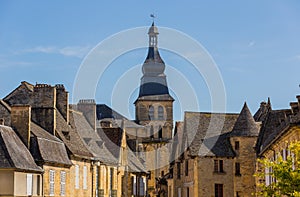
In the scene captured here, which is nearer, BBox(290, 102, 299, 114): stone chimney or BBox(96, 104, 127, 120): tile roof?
BBox(290, 102, 299, 114): stone chimney

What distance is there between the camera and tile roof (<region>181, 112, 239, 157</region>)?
195 feet

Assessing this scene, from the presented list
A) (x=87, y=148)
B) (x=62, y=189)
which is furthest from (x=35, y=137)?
(x=87, y=148)

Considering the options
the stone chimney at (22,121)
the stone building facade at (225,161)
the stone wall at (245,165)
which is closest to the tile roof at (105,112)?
the stone building facade at (225,161)

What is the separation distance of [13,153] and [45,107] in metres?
7.94

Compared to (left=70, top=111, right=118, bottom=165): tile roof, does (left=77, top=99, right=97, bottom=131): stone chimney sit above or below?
above

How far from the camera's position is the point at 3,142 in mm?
33281

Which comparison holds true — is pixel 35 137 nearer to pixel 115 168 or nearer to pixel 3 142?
pixel 3 142

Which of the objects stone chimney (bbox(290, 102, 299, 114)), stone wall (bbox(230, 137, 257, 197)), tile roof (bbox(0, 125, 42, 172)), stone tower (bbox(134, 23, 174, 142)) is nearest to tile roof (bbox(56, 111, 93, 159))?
tile roof (bbox(0, 125, 42, 172))

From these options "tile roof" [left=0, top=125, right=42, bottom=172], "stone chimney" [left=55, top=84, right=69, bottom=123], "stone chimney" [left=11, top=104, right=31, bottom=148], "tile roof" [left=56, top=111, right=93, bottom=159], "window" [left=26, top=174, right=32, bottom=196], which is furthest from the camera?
"stone chimney" [left=55, top=84, right=69, bottom=123]

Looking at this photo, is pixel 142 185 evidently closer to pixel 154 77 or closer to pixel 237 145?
pixel 237 145

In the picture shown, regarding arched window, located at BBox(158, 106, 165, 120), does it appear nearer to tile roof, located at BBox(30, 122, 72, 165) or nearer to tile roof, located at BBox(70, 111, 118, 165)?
tile roof, located at BBox(70, 111, 118, 165)

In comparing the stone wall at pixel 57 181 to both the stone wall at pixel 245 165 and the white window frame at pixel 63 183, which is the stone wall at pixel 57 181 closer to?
the white window frame at pixel 63 183

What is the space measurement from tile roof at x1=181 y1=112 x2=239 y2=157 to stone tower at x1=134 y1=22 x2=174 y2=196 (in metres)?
49.2

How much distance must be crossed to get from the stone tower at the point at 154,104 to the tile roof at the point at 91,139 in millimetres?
60476
